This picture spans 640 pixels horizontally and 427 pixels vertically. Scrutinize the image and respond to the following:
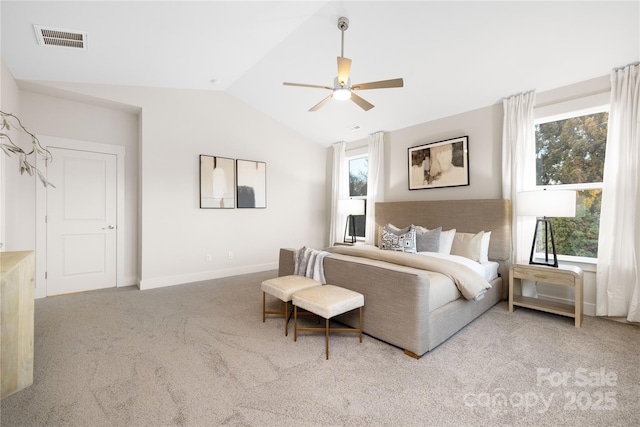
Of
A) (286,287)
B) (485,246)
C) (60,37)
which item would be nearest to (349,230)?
(485,246)

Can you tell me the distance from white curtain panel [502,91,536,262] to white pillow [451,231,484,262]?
0.48 metres

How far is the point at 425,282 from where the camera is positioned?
228 cm

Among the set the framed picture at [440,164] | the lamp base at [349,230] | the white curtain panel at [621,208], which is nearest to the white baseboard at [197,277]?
the lamp base at [349,230]

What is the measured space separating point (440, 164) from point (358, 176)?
74.2 inches

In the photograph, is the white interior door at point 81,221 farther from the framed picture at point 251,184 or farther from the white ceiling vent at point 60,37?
the framed picture at point 251,184

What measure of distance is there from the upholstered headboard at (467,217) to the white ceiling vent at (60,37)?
14.8 feet

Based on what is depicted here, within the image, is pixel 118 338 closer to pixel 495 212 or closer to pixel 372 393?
pixel 372 393

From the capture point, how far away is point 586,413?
1.69 m

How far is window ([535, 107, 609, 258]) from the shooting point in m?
3.23

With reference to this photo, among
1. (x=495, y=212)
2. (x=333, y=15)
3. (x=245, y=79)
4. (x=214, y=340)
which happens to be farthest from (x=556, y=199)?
(x=245, y=79)

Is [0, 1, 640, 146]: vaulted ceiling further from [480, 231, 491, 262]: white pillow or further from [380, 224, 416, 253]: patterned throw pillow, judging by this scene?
[380, 224, 416, 253]: patterned throw pillow

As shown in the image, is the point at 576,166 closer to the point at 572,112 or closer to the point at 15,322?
the point at 572,112

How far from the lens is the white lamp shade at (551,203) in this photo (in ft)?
9.65

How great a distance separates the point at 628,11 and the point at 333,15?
8.47 feet
